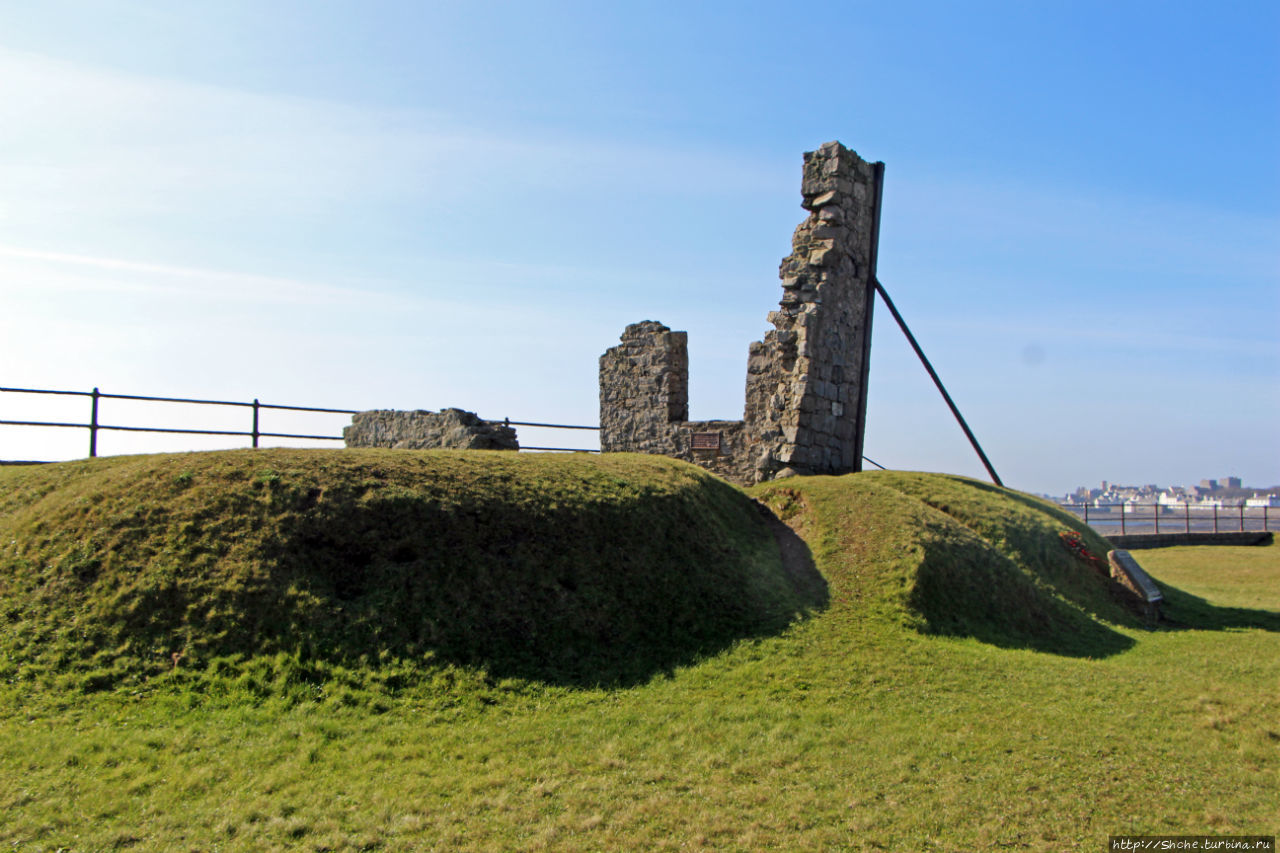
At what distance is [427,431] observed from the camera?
18.4m

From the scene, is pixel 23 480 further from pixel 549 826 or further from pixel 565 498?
pixel 549 826

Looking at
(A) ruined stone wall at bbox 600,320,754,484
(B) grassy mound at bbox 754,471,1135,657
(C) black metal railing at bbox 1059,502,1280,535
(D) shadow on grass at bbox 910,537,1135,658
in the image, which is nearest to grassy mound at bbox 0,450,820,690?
(B) grassy mound at bbox 754,471,1135,657

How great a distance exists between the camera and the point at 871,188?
1833 cm

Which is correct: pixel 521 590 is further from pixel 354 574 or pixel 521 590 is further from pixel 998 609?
pixel 998 609

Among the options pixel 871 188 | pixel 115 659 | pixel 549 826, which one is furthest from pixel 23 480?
pixel 871 188

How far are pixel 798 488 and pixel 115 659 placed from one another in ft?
33.9

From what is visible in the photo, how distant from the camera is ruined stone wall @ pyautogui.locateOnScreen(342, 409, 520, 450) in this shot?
1747cm

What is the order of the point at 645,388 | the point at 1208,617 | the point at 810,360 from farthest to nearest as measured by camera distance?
the point at 645,388
the point at 810,360
the point at 1208,617

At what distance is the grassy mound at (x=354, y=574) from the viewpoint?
24.9ft

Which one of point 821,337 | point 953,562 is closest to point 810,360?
point 821,337

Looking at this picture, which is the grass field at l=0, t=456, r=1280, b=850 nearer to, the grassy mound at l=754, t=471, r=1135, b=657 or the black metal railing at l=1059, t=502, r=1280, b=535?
the grassy mound at l=754, t=471, r=1135, b=657

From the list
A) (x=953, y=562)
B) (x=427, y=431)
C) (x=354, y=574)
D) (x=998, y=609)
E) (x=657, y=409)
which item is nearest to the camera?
(x=354, y=574)

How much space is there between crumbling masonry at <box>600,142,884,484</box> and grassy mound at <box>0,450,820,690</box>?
598cm

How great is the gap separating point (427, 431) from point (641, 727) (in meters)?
12.4
